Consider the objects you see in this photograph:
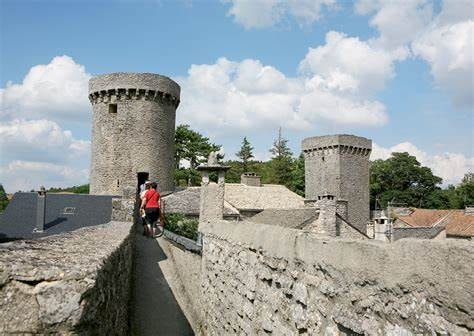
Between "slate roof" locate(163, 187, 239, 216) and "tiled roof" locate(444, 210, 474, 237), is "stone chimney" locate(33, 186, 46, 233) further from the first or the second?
"tiled roof" locate(444, 210, 474, 237)

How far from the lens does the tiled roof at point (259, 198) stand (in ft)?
112

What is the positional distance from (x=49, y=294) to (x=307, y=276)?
82.9 inches

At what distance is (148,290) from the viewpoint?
417 inches

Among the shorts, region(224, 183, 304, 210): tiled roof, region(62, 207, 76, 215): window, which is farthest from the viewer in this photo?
region(224, 183, 304, 210): tiled roof

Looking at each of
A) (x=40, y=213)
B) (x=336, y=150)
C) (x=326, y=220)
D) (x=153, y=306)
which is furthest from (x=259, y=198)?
(x=153, y=306)

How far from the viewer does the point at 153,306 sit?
10.0m

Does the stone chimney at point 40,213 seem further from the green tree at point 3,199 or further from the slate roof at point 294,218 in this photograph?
the green tree at point 3,199

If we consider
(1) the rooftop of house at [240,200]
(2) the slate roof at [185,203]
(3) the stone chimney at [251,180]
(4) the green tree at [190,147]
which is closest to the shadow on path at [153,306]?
(2) the slate roof at [185,203]

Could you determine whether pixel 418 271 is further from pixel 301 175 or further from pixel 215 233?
pixel 301 175

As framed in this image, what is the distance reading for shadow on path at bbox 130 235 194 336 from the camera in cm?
914

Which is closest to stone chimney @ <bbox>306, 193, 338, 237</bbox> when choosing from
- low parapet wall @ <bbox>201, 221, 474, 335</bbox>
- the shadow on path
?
the shadow on path

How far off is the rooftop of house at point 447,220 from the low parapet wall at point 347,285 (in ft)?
108

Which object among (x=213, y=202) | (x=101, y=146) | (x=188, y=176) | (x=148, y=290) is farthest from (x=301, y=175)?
(x=148, y=290)

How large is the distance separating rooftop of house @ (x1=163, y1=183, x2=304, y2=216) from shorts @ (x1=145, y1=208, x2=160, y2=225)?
15870 millimetres
